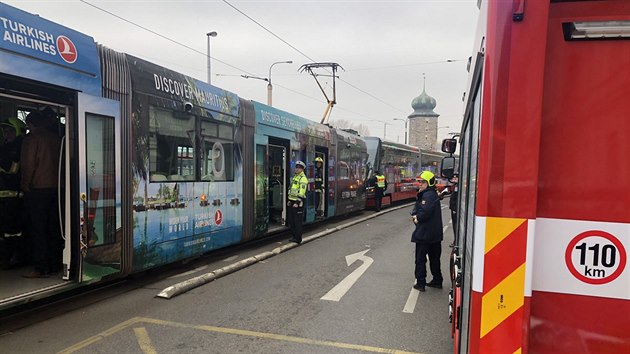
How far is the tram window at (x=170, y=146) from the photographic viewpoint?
19.2ft

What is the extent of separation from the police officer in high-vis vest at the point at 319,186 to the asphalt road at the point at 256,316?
4.58 meters

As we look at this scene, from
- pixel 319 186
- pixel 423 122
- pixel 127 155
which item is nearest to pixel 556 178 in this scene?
pixel 127 155

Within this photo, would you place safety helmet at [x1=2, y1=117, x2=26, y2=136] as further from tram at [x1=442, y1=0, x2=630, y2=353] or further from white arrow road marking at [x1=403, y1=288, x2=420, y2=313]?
tram at [x1=442, y1=0, x2=630, y2=353]

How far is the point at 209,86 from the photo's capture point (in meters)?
7.15

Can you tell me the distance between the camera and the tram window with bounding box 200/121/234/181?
6.93 m

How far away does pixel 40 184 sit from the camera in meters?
5.14

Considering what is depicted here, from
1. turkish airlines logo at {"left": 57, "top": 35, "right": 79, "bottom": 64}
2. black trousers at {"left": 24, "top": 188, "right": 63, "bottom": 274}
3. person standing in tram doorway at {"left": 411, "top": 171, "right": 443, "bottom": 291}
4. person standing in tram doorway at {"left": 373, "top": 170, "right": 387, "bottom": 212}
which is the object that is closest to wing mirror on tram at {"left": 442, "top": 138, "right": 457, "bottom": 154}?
person standing in tram doorway at {"left": 411, "top": 171, "right": 443, "bottom": 291}

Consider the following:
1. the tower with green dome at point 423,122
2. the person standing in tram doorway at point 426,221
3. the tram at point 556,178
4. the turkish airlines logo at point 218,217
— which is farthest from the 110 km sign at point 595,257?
the tower with green dome at point 423,122

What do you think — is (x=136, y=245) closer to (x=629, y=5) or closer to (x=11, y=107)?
(x=11, y=107)

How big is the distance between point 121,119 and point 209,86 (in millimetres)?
2181

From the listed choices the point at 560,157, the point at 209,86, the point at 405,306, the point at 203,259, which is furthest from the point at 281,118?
the point at 560,157

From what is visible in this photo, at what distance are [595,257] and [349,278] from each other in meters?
5.40

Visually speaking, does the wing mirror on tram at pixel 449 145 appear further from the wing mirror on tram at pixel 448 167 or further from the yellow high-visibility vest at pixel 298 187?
the yellow high-visibility vest at pixel 298 187

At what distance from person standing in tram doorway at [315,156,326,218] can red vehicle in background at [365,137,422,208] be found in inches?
192
